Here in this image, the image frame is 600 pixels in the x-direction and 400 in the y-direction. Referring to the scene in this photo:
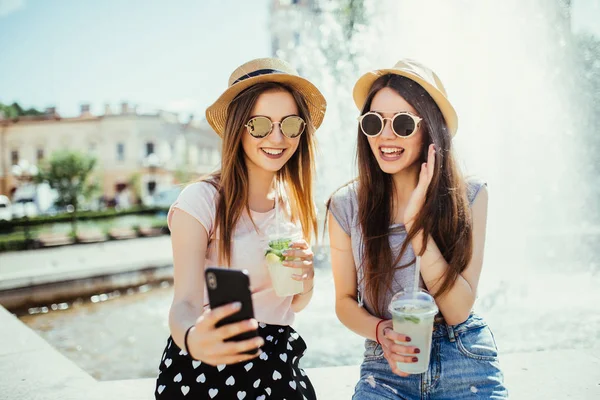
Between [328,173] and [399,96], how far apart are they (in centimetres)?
771

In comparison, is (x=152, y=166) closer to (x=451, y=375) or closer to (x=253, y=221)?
(x=253, y=221)

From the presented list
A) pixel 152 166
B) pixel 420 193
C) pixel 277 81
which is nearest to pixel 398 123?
pixel 420 193

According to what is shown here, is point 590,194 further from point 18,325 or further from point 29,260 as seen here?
point 29,260

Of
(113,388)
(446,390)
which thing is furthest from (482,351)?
(113,388)

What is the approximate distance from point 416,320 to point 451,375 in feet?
1.40

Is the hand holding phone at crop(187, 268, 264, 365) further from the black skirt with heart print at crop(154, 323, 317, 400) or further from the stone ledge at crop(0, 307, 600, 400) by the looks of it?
the stone ledge at crop(0, 307, 600, 400)

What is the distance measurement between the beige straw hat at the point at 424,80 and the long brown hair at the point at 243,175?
34cm

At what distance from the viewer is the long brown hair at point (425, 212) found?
2115 millimetres

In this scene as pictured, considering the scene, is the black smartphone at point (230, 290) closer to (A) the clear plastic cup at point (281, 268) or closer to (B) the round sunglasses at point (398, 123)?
Answer: (A) the clear plastic cup at point (281, 268)

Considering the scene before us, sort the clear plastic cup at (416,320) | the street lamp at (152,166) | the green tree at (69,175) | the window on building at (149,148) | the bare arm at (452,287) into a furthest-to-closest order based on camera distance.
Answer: the window on building at (149,148), the street lamp at (152,166), the green tree at (69,175), the bare arm at (452,287), the clear plastic cup at (416,320)

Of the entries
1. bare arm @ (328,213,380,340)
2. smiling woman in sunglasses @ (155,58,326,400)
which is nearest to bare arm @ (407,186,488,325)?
bare arm @ (328,213,380,340)

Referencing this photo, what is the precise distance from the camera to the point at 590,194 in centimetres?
878

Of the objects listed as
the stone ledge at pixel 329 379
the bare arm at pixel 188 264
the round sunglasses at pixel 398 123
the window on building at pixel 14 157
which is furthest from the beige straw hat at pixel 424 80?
the window on building at pixel 14 157

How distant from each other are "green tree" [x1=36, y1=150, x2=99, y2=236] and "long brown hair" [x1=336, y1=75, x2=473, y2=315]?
23.6 m
